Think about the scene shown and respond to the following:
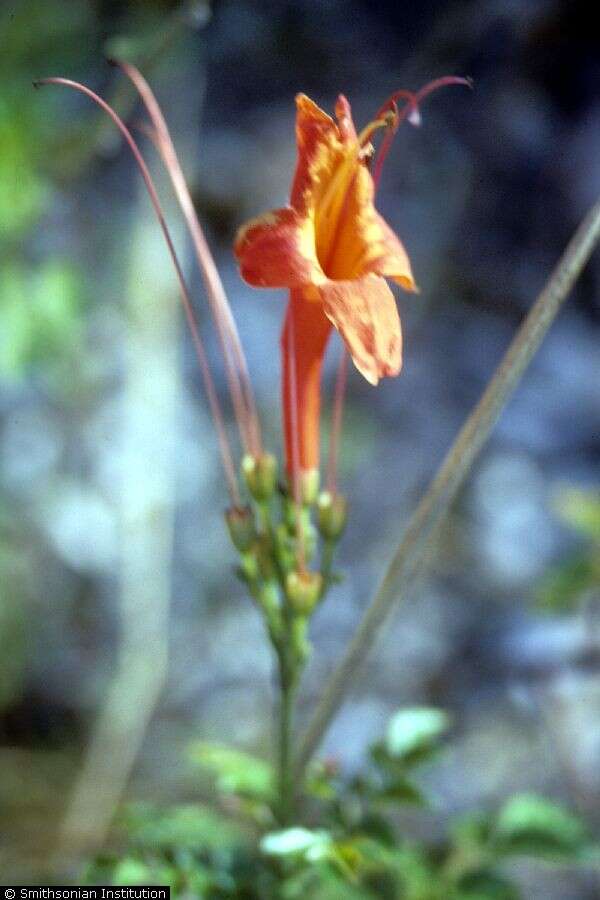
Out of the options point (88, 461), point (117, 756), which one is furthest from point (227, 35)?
point (117, 756)

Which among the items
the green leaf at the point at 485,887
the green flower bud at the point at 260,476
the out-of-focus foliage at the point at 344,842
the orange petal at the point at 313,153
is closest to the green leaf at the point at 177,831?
the out-of-focus foliage at the point at 344,842

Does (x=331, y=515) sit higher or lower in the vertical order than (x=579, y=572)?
lower

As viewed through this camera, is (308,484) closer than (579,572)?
Yes

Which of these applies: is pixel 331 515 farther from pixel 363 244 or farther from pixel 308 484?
pixel 363 244

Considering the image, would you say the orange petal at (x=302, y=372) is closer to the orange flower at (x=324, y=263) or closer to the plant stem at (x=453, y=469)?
the orange flower at (x=324, y=263)

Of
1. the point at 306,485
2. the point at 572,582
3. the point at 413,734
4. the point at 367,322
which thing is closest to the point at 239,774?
the point at 413,734

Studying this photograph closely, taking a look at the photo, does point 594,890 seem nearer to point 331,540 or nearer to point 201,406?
point 331,540
